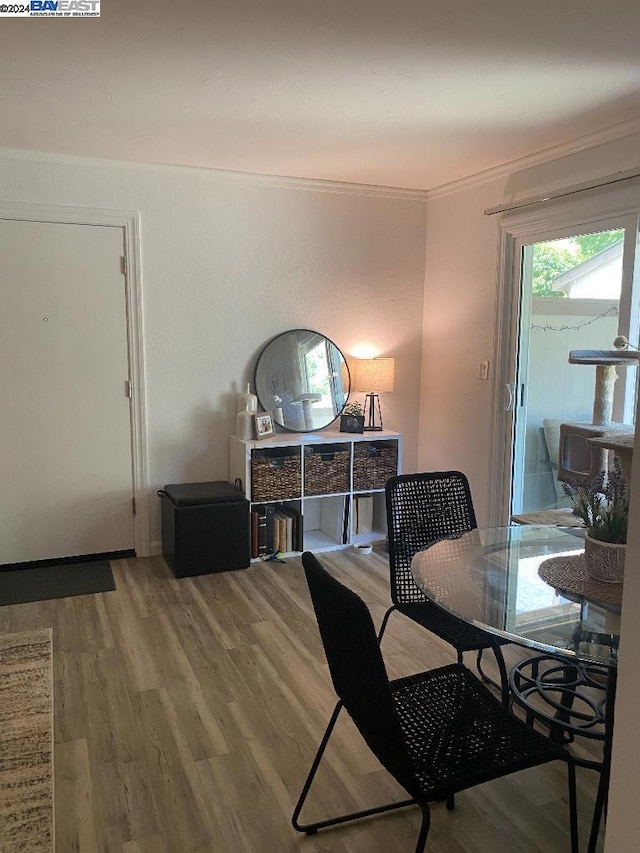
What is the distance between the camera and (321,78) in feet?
8.34

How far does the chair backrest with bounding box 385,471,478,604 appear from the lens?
253 centimetres

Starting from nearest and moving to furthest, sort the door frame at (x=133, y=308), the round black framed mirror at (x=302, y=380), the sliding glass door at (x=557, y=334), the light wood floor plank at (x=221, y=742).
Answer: the light wood floor plank at (x=221, y=742)
the sliding glass door at (x=557, y=334)
the door frame at (x=133, y=308)
the round black framed mirror at (x=302, y=380)

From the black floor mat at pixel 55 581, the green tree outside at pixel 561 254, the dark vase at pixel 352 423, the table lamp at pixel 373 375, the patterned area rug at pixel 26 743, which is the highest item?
the green tree outside at pixel 561 254

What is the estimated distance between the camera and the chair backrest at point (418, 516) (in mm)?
2531

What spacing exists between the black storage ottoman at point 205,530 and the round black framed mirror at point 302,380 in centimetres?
70

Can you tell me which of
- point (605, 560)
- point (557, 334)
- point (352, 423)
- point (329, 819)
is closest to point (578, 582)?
point (605, 560)

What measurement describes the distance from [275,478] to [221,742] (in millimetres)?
1950

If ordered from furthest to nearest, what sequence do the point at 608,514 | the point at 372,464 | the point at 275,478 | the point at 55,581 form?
1. the point at 372,464
2. the point at 275,478
3. the point at 55,581
4. the point at 608,514

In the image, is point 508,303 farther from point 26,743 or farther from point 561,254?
point 26,743

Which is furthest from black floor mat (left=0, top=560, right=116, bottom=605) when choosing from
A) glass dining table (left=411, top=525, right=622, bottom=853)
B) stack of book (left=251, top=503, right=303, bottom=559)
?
glass dining table (left=411, top=525, right=622, bottom=853)

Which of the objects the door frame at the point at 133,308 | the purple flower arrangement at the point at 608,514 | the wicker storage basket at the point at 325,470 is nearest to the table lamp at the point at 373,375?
the wicker storage basket at the point at 325,470

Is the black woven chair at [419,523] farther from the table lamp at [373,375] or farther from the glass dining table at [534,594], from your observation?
the table lamp at [373,375]

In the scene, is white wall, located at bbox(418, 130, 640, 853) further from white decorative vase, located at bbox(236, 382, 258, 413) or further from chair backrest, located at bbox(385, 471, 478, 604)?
chair backrest, located at bbox(385, 471, 478, 604)

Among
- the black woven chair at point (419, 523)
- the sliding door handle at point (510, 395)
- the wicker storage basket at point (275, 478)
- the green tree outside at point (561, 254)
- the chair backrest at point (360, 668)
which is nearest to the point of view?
the chair backrest at point (360, 668)
